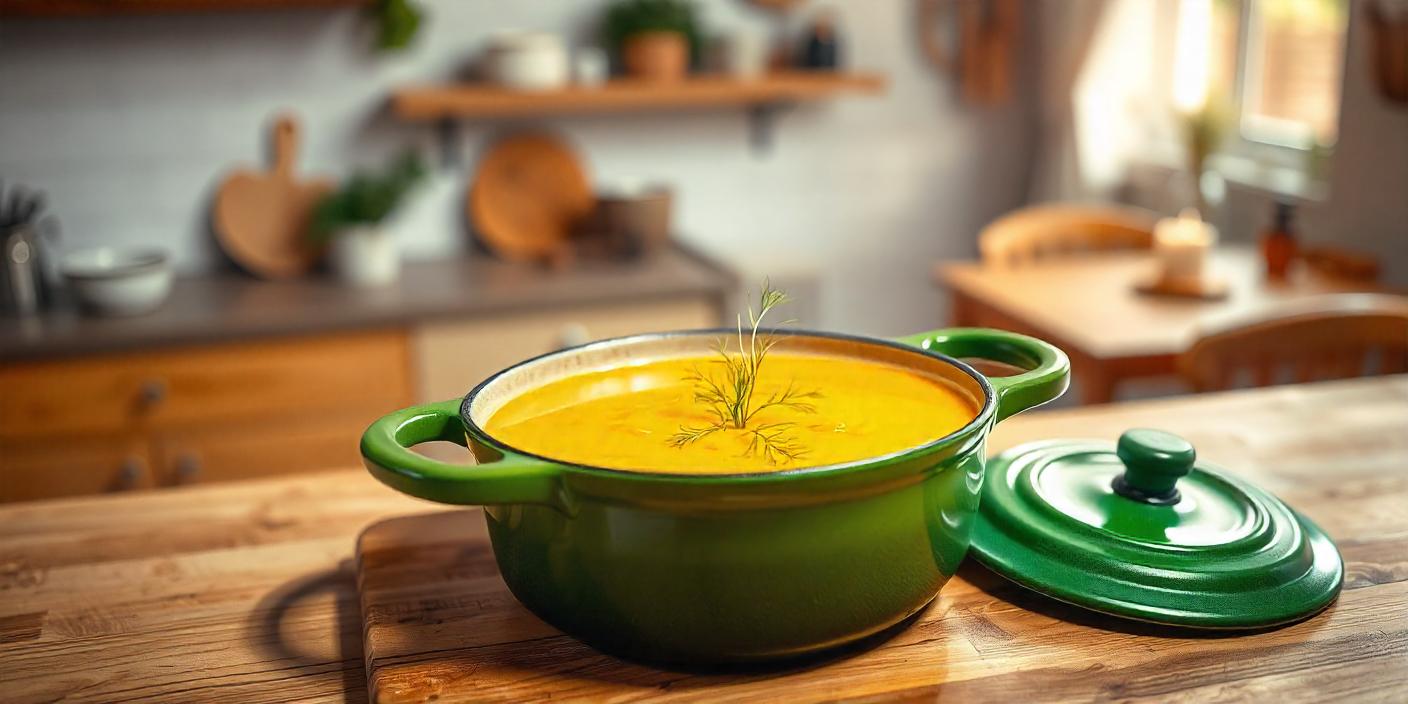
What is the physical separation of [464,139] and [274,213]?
486mm

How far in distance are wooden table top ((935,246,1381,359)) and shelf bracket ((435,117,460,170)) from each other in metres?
1.22

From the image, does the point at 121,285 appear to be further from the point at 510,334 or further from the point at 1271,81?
the point at 1271,81


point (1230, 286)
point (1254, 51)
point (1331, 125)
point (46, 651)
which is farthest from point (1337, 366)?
point (46, 651)

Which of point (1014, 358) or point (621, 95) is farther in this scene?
point (621, 95)

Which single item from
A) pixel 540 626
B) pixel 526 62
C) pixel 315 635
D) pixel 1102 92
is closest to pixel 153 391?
pixel 526 62

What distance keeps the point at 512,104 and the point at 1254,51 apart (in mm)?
1784

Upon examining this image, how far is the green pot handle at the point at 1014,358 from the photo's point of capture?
71 centimetres

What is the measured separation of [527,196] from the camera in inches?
118

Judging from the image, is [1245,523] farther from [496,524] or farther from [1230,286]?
[1230,286]

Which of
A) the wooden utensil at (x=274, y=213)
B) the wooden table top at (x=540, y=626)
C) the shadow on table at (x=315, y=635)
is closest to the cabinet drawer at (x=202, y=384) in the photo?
the wooden utensil at (x=274, y=213)

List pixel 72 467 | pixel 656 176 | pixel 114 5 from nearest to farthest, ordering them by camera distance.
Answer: pixel 72 467
pixel 114 5
pixel 656 176

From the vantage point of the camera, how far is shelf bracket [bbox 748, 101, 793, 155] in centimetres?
319

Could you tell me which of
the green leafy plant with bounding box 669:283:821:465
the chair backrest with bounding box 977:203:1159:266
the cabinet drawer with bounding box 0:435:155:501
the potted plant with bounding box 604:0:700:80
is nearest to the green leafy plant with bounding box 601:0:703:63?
the potted plant with bounding box 604:0:700:80

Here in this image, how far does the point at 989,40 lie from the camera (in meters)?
3.29
